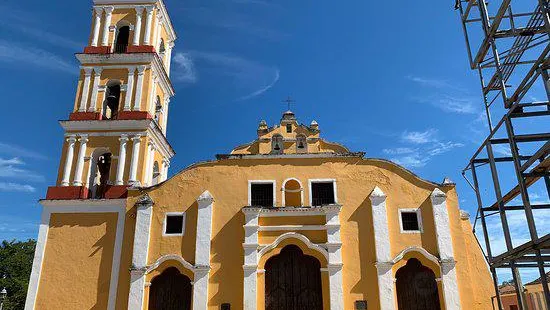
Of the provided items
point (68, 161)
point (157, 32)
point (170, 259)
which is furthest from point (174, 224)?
point (157, 32)

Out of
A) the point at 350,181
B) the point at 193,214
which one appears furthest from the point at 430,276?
the point at 193,214

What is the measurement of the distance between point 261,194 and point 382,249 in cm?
493

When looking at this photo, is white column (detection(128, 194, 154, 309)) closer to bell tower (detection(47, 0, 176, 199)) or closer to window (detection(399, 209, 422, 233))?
bell tower (detection(47, 0, 176, 199))

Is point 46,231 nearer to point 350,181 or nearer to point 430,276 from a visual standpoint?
point 350,181

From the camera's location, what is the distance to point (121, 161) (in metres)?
20.0

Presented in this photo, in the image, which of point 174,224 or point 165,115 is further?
point 165,115

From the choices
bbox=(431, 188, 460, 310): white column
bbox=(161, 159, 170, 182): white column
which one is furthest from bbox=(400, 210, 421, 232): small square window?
bbox=(161, 159, 170, 182): white column

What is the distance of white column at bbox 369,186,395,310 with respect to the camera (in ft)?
53.3

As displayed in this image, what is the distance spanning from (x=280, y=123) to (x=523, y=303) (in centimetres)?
1320

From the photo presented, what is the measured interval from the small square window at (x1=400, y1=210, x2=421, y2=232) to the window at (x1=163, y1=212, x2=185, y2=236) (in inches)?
322

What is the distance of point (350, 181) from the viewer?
18.2 m

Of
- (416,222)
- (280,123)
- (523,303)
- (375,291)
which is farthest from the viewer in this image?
(280,123)

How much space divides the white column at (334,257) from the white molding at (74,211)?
301 inches

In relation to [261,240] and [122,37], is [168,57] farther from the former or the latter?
[261,240]
